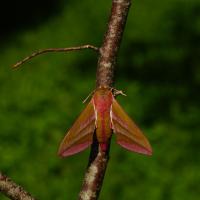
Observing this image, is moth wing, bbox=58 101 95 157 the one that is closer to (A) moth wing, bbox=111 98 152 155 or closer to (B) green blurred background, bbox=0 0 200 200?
(A) moth wing, bbox=111 98 152 155

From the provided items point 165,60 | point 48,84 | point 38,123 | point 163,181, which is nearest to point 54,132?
point 38,123

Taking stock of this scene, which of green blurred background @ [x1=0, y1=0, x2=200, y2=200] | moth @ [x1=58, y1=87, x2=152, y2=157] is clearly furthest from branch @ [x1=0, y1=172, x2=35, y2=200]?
green blurred background @ [x1=0, y1=0, x2=200, y2=200]

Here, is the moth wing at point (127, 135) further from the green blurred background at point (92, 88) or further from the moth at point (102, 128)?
the green blurred background at point (92, 88)

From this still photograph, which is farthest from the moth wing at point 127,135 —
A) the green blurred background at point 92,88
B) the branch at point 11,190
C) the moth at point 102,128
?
the green blurred background at point 92,88

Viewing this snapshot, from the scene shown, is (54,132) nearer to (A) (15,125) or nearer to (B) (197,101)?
(A) (15,125)

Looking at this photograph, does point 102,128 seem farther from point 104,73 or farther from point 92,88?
point 92,88

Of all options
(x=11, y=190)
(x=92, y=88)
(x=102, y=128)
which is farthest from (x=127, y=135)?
(x=92, y=88)

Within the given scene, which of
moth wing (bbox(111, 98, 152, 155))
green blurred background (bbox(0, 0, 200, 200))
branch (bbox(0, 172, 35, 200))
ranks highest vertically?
moth wing (bbox(111, 98, 152, 155))
